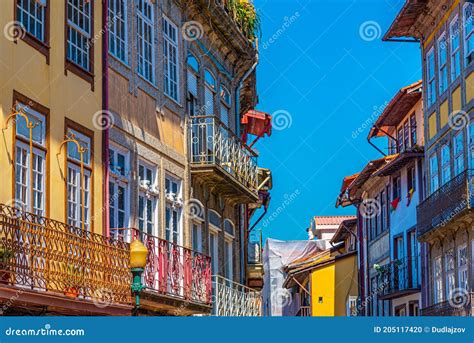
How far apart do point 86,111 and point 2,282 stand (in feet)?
17.4

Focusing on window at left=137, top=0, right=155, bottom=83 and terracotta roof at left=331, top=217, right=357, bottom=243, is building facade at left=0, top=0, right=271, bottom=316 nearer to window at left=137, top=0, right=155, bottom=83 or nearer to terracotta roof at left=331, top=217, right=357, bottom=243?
window at left=137, top=0, right=155, bottom=83

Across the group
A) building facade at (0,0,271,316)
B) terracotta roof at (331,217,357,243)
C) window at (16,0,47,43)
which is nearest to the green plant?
building facade at (0,0,271,316)

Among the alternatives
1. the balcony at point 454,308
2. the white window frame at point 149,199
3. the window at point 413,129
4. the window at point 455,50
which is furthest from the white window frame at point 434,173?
the white window frame at point 149,199

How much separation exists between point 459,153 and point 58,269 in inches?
674

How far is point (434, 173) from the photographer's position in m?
34.6

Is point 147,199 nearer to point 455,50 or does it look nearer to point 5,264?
point 5,264

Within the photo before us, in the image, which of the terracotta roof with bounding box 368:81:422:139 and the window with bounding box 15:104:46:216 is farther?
the terracotta roof with bounding box 368:81:422:139

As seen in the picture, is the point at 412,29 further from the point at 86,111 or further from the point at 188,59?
the point at 86,111

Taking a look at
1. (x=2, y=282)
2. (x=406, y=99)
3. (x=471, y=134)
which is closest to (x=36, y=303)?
(x=2, y=282)

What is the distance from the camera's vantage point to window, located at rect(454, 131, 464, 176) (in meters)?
31.0

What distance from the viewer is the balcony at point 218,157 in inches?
1030

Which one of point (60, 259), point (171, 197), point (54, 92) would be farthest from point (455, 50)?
point (60, 259)

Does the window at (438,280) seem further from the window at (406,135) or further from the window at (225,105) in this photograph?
the window at (225,105)

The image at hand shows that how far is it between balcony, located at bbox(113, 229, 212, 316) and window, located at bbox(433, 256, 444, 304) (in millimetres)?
10859
